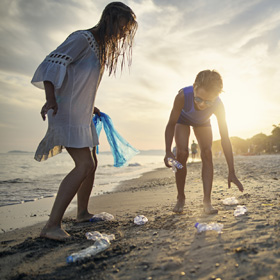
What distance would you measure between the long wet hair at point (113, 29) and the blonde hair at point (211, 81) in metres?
0.90

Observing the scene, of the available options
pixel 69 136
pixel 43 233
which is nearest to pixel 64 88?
pixel 69 136

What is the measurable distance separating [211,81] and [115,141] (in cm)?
161

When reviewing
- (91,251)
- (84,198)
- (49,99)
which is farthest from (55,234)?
(49,99)

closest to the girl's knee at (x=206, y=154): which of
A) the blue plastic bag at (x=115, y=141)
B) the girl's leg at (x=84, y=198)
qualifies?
the blue plastic bag at (x=115, y=141)

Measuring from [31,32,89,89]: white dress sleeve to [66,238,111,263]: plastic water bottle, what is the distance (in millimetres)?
1375

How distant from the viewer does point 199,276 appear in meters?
1.40

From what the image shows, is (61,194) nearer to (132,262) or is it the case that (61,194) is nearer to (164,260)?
(132,262)

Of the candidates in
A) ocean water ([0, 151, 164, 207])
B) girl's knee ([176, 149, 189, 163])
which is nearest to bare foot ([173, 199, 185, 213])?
girl's knee ([176, 149, 189, 163])

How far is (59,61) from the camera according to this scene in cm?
219

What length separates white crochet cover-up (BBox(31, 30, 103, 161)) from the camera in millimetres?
2217

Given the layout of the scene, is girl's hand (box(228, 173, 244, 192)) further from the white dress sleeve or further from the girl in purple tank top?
the white dress sleeve

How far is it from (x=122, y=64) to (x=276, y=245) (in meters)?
2.17

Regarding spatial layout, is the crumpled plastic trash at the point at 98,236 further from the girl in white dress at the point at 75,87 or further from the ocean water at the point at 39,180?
the ocean water at the point at 39,180

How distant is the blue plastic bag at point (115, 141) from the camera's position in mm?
3514
